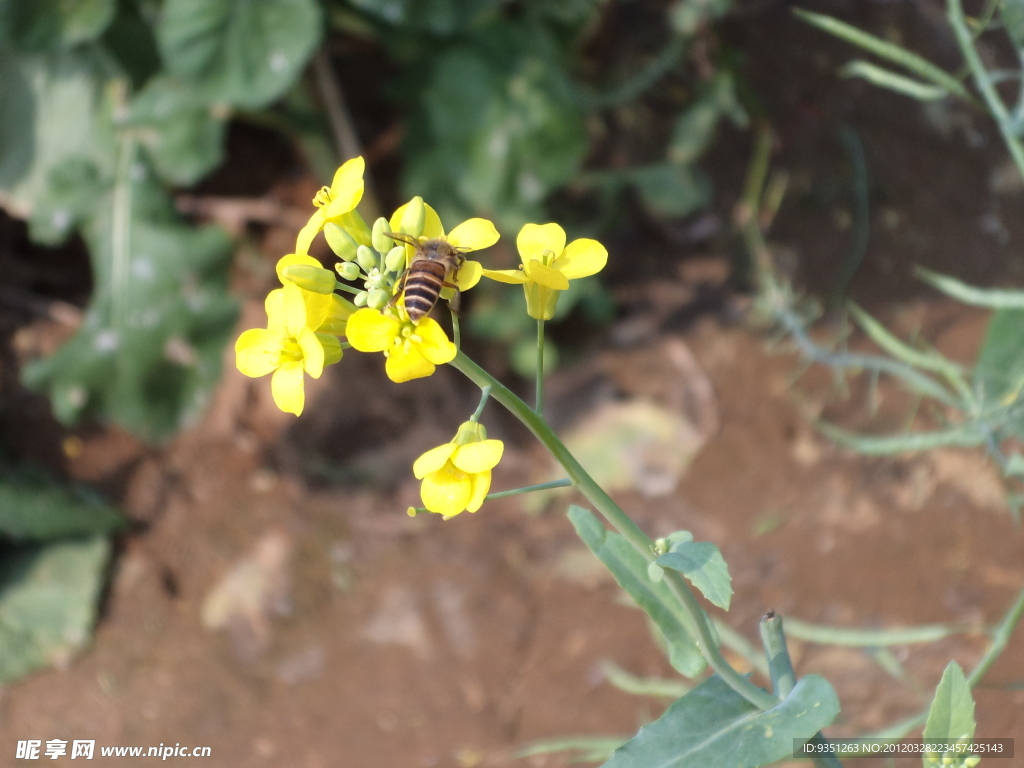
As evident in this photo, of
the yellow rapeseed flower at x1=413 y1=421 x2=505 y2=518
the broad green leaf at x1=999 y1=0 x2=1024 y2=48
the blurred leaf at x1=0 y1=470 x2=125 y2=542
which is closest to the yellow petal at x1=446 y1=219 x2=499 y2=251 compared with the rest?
the yellow rapeseed flower at x1=413 y1=421 x2=505 y2=518

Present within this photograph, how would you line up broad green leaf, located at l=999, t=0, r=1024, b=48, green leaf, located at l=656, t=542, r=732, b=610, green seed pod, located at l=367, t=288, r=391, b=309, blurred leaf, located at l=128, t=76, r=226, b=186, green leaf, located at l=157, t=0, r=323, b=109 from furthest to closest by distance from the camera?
blurred leaf, located at l=128, t=76, r=226, b=186 → green leaf, located at l=157, t=0, r=323, b=109 → broad green leaf, located at l=999, t=0, r=1024, b=48 → green seed pod, located at l=367, t=288, r=391, b=309 → green leaf, located at l=656, t=542, r=732, b=610

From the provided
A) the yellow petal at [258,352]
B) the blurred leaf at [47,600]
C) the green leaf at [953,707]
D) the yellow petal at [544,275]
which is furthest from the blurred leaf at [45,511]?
the green leaf at [953,707]

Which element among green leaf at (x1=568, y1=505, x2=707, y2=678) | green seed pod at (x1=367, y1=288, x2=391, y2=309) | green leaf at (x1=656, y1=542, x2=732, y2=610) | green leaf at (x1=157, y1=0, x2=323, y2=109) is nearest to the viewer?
green leaf at (x1=656, y1=542, x2=732, y2=610)

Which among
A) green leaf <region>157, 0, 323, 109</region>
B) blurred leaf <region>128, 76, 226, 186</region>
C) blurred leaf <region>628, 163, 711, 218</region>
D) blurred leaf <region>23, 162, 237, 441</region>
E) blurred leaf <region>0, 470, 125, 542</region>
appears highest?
green leaf <region>157, 0, 323, 109</region>

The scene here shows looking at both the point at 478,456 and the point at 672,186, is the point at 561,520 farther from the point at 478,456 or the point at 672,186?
the point at 478,456

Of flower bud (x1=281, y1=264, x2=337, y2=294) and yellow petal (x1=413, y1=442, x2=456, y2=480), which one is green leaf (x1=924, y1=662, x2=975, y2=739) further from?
flower bud (x1=281, y1=264, x2=337, y2=294)

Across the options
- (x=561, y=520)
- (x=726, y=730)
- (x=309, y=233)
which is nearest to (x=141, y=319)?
(x=561, y=520)
